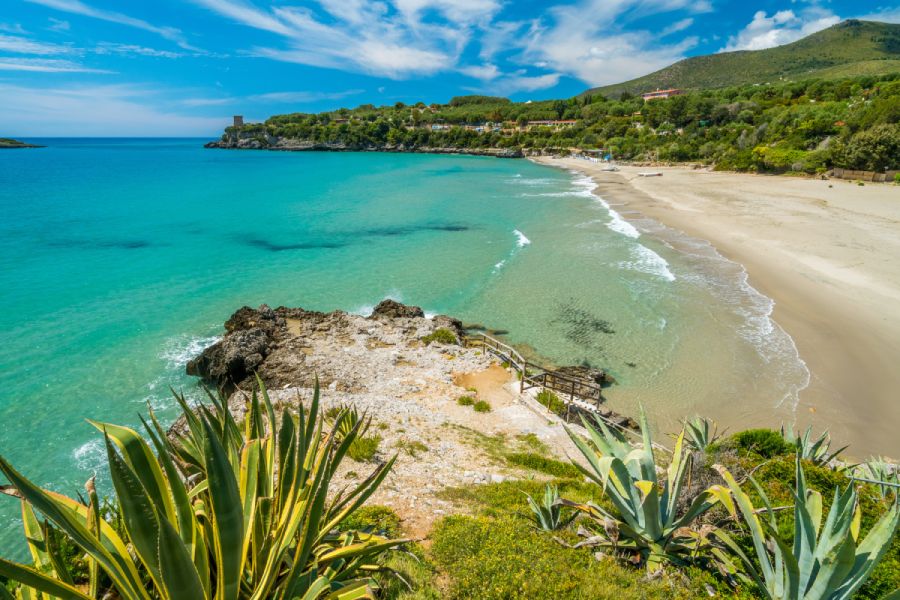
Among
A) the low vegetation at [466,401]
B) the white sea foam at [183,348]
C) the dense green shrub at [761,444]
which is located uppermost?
the dense green shrub at [761,444]

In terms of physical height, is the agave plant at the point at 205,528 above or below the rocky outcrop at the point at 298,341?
above

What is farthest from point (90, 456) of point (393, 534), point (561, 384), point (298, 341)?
point (561, 384)

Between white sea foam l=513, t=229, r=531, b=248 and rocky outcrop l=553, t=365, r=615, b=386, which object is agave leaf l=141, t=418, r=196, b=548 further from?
white sea foam l=513, t=229, r=531, b=248

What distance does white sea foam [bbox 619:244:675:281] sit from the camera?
25.0m

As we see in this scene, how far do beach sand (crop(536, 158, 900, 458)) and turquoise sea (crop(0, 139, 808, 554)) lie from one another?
1121 millimetres

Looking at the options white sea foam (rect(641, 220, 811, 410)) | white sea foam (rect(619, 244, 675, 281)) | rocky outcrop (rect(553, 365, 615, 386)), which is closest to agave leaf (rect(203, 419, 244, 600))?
rocky outcrop (rect(553, 365, 615, 386))

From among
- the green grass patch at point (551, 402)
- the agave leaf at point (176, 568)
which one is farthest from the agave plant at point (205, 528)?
the green grass patch at point (551, 402)

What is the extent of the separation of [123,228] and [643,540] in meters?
46.3

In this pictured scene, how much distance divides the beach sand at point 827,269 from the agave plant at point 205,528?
12.9 m

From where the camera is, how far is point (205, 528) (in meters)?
3.24

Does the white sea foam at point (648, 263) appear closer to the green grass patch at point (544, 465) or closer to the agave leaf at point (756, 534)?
the green grass patch at point (544, 465)

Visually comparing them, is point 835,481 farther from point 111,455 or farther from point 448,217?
point 448,217

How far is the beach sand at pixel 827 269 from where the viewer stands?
12.8 m

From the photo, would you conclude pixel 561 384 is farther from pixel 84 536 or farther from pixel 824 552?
pixel 84 536
